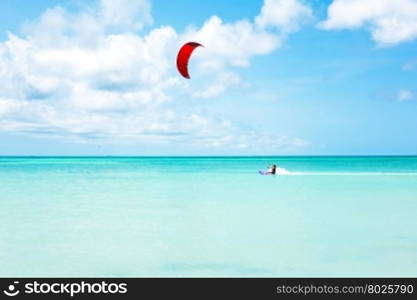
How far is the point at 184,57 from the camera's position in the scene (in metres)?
9.07

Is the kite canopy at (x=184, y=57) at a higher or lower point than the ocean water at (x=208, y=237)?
higher

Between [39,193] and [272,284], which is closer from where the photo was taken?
[272,284]

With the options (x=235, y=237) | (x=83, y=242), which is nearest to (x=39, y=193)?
(x=83, y=242)

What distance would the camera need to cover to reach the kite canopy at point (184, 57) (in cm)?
899

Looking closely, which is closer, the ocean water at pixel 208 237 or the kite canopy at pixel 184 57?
the ocean water at pixel 208 237

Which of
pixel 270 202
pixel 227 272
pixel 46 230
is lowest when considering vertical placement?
pixel 227 272

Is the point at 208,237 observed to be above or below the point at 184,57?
below

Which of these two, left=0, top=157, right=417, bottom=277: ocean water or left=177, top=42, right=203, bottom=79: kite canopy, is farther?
left=177, top=42, right=203, bottom=79: kite canopy

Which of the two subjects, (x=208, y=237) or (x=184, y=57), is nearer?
(x=208, y=237)

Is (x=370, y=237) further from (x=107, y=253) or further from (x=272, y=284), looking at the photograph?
(x=107, y=253)

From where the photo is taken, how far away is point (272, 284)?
4.85 metres

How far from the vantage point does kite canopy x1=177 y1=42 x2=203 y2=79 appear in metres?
8.99

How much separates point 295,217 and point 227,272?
3956 mm

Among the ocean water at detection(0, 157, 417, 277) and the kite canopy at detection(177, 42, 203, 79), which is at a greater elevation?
the kite canopy at detection(177, 42, 203, 79)
